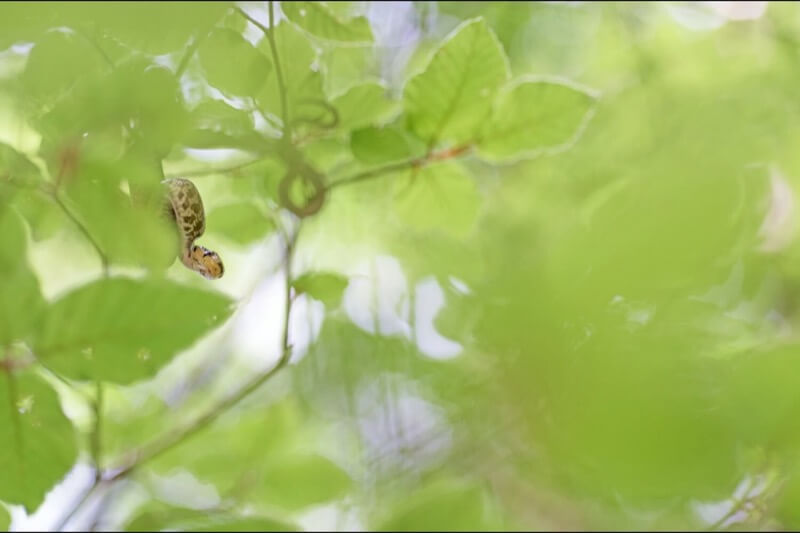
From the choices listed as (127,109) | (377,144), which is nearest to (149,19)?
(127,109)

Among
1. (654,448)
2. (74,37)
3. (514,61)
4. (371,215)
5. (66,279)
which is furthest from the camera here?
(514,61)

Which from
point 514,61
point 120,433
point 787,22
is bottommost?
point 120,433

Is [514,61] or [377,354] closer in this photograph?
[377,354]

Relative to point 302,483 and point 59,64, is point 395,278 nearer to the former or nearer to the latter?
point 302,483

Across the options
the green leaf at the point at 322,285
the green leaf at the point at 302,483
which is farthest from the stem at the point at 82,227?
the green leaf at the point at 302,483

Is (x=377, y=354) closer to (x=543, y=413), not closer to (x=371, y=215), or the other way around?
(x=371, y=215)

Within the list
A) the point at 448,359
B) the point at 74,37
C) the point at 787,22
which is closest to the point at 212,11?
the point at 74,37

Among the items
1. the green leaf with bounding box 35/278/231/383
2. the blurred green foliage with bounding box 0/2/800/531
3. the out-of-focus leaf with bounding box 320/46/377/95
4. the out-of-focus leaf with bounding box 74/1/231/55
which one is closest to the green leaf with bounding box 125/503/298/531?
the blurred green foliage with bounding box 0/2/800/531
